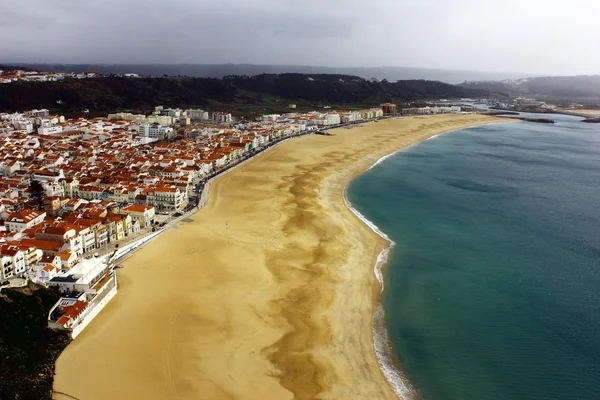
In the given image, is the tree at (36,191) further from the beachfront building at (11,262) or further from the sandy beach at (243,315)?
the beachfront building at (11,262)

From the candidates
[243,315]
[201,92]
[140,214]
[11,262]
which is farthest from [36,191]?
[201,92]

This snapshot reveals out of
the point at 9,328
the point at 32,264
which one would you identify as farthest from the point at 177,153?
the point at 9,328

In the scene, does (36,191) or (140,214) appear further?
(36,191)

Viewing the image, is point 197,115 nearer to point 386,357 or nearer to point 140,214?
point 140,214

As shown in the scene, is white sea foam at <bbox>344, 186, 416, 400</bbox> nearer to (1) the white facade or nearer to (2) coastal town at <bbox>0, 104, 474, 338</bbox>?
(2) coastal town at <bbox>0, 104, 474, 338</bbox>

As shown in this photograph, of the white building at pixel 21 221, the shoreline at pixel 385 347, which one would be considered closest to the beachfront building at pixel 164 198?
the white building at pixel 21 221

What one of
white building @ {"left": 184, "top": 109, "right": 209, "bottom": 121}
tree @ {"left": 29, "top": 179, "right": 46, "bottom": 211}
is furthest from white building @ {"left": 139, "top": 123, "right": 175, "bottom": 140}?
tree @ {"left": 29, "top": 179, "right": 46, "bottom": 211}
